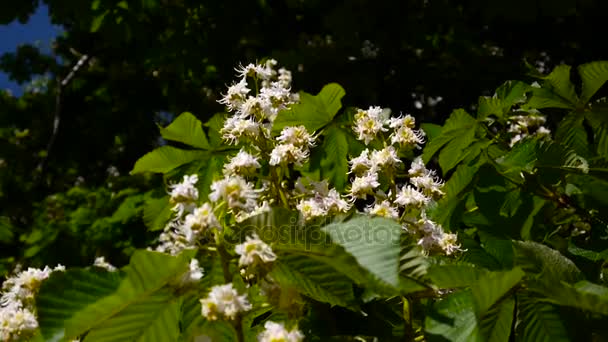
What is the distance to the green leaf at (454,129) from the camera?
1715mm

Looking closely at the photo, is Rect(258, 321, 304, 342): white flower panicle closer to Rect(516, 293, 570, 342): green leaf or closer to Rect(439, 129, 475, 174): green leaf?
Rect(516, 293, 570, 342): green leaf

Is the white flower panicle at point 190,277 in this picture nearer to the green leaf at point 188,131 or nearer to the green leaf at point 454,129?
the green leaf at point 188,131

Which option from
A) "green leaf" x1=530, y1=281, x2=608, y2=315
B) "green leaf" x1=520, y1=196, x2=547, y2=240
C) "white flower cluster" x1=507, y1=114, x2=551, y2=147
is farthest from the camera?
"white flower cluster" x1=507, y1=114, x2=551, y2=147

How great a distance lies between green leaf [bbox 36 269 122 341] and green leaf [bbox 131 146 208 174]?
2.59 feet

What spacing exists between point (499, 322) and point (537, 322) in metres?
0.06

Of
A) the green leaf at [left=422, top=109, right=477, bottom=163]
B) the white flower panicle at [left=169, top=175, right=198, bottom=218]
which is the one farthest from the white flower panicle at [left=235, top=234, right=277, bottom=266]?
the green leaf at [left=422, top=109, right=477, bottom=163]

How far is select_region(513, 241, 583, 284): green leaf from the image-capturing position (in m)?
0.95

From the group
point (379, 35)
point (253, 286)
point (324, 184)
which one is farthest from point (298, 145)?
point (379, 35)

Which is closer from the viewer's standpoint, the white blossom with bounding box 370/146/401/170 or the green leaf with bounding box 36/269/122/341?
the green leaf with bounding box 36/269/122/341

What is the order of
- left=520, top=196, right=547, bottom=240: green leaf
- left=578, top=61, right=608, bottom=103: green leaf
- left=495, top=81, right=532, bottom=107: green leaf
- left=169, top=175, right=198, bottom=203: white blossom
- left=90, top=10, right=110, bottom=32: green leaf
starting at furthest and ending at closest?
left=90, top=10, right=110, bottom=32: green leaf → left=495, top=81, right=532, bottom=107: green leaf → left=578, top=61, right=608, bottom=103: green leaf → left=520, top=196, right=547, bottom=240: green leaf → left=169, top=175, right=198, bottom=203: white blossom

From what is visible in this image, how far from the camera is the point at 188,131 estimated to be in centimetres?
168

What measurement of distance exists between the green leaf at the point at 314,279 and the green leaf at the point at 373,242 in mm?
62

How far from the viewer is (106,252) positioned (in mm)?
3867

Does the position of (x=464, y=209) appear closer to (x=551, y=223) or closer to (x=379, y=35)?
(x=551, y=223)
